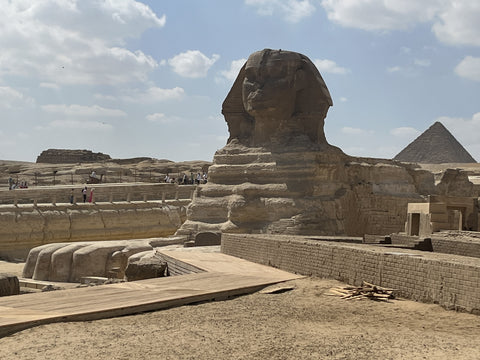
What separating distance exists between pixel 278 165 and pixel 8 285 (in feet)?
29.4

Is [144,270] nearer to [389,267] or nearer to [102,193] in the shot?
[389,267]

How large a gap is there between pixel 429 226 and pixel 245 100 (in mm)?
6886

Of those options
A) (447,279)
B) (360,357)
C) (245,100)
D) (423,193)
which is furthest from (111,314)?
(423,193)

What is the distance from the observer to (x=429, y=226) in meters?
12.3

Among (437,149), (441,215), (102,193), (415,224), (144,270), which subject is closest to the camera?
(144,270)

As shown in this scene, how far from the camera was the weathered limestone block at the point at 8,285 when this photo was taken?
8.18 meters

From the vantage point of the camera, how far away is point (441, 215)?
40.9 feet

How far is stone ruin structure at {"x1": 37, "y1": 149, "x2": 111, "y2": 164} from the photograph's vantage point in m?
48.5

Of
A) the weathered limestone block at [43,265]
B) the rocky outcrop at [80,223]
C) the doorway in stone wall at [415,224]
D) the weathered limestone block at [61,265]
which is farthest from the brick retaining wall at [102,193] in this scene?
the doorway in stone wall at [415,224]

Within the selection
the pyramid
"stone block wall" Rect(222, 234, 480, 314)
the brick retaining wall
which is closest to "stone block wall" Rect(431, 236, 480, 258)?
"stone block wall" Rect(222, 234, 480, 314)

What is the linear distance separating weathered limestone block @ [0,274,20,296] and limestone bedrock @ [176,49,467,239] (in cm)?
721

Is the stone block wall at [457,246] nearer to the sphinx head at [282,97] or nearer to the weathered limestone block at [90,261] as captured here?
the sphinx head at [282,97]

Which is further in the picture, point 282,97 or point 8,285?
point 282,97

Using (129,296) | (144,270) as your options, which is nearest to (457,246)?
(144,270)
